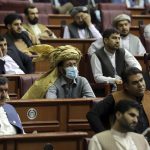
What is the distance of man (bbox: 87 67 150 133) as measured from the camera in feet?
20.8

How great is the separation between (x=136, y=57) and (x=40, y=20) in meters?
2.66

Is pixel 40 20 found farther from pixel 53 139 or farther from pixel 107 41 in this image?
pixel 53 139

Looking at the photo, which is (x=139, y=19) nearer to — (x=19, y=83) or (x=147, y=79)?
(x=19, y=83)

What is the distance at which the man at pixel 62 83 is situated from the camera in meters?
7.58

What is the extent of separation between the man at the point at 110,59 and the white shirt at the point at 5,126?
213 cm

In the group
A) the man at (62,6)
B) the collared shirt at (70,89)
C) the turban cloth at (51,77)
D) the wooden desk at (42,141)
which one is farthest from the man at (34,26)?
the wooden desk at (42,141)

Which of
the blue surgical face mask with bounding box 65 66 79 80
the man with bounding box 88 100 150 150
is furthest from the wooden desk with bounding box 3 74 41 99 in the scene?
the man with bounding box 88 100 150 150

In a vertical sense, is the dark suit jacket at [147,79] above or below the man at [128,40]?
below

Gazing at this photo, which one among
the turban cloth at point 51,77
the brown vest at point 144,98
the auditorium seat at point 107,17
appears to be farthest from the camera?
the auditorium seat at point 107,17

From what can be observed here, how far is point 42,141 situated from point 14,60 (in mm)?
3128

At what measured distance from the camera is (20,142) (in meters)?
5.98

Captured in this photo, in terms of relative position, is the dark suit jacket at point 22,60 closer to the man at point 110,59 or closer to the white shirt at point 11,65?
the white shirt at point 11,65

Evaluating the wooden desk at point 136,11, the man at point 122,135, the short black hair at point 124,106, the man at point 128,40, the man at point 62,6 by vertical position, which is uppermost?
the man at point 62,6

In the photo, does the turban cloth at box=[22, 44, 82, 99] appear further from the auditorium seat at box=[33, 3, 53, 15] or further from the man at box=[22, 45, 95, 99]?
the auditorium seat at box=[33, 3, 53, 15]
